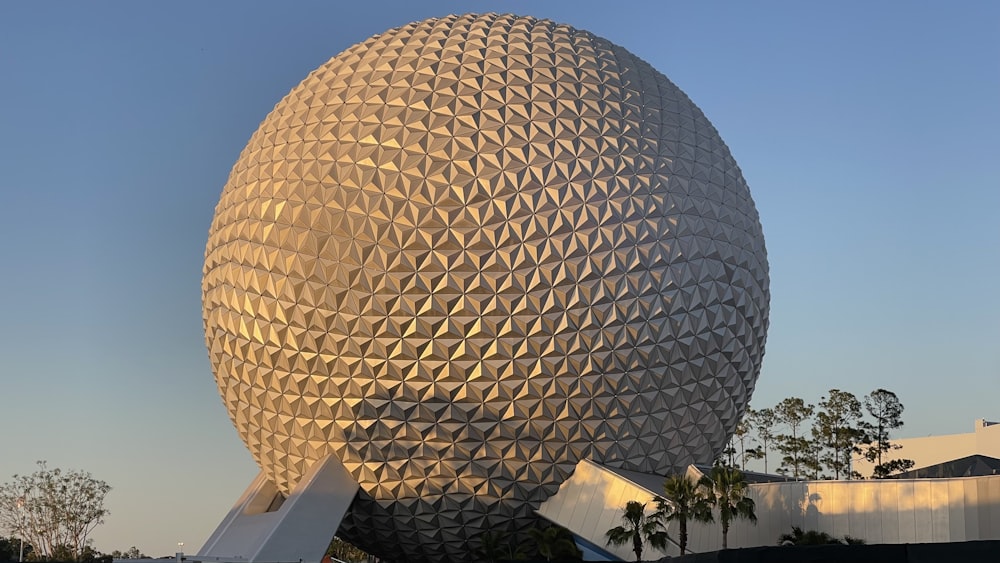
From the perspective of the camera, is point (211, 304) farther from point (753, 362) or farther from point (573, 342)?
point (753, 362)

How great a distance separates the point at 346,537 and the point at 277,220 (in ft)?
41.0

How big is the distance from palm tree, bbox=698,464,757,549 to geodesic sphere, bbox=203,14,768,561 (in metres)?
4.41

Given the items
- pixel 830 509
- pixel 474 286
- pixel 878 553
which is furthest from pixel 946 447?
pixel 878 553

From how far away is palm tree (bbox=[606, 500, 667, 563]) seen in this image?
1231 inches

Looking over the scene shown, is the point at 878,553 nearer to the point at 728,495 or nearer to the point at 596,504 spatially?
the point at 728,495

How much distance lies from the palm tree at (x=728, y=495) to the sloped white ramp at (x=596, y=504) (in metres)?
2.41

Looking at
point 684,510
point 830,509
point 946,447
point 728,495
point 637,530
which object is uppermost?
point 946,447

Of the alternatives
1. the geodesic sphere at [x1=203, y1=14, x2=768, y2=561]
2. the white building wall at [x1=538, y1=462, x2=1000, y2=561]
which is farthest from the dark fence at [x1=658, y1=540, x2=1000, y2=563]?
the geodesic sphere at [x1=203, y1=14, x2=768, y2=561]

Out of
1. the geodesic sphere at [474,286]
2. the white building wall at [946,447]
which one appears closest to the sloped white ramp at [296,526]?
the geodesic sphere at [474,286]

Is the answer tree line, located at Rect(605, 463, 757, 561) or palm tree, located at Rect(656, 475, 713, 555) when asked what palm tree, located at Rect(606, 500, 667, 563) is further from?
palm tree, located at Rect(656, 475, 713, 555)

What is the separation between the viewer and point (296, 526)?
33.0m

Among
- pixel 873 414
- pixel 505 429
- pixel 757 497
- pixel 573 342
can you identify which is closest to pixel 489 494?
pixel 505 429

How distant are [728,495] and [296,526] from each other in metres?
13.4

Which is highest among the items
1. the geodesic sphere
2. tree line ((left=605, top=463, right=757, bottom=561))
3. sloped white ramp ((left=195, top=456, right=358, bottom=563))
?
the geodesic sphere
